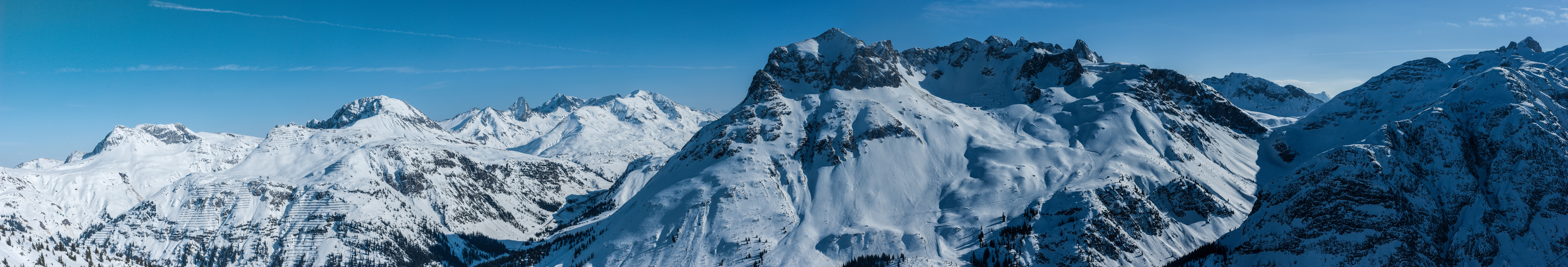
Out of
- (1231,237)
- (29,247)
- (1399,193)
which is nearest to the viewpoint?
(29,247)

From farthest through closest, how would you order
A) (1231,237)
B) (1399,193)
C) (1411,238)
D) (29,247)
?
(1231,237), (1399,193), (1411,238), (29,247)

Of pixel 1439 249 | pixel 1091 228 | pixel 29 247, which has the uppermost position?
pixel 29 247

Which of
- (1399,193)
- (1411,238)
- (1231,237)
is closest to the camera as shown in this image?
(1411,238)

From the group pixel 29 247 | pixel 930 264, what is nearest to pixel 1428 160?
pixel 930 264

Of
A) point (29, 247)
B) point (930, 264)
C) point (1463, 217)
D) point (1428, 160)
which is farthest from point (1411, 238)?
point (29, 247)

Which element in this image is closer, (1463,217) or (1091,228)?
(1463,217)

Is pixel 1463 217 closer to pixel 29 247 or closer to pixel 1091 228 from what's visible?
pixel 1091 228

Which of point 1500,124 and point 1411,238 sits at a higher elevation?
point 1500,124

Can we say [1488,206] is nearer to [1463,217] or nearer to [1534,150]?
[1463,217]

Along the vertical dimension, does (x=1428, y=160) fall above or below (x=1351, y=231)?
above
